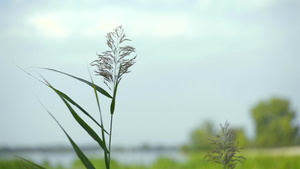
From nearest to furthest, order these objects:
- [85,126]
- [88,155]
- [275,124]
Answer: [85,126], [88,155], [275,124]

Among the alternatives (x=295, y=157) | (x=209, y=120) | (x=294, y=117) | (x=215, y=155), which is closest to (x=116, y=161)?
(x=295, y=157)

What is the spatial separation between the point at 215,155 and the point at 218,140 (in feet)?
0.18

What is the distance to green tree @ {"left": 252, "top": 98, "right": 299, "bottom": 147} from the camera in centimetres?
885

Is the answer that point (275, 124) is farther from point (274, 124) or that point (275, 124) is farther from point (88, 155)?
point (88, 155)

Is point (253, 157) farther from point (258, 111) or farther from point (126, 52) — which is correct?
point (258, 111)

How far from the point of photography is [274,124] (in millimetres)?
9711

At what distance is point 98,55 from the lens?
128 cm

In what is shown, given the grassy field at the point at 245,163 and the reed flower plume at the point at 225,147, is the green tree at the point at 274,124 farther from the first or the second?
the reed flower plume at the point at 225,147

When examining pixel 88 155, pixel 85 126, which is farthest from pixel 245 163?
pixel 85 126

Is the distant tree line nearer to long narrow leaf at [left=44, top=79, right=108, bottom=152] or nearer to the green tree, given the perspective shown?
the green tree

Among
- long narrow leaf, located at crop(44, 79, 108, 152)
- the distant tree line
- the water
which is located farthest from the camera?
the distant tree line

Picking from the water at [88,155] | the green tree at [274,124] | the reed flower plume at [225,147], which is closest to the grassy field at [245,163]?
the water at [88,155]

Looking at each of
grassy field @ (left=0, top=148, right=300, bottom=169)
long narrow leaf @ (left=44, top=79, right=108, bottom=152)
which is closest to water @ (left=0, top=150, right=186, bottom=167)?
grassy field @ (left=0, top=148, right=300, bottom=169)

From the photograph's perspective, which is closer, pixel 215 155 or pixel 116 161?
pixel 215 155
